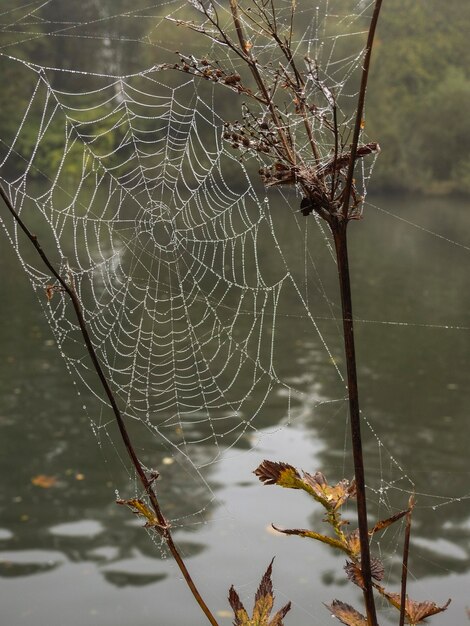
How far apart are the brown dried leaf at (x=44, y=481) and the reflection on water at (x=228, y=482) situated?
44mm

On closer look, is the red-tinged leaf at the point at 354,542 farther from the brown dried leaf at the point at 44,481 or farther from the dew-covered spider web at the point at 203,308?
the brown dried leaf at the point at 44,481

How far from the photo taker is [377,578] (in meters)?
1.07

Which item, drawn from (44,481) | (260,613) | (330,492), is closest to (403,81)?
(44,481)

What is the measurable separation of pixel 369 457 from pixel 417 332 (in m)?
6.27

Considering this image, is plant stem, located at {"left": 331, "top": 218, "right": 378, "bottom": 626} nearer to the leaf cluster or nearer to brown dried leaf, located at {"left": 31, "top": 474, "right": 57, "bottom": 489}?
the leaf cluster

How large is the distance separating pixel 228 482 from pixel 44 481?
4.80 ft

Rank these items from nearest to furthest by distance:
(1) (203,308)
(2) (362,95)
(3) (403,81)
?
1. (2) (362,95)
2. (1) (203,308)
3. (3) (403,81)

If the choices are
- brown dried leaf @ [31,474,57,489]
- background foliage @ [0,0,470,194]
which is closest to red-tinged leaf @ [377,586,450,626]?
brown dried leaf @ [31,474,57,489]

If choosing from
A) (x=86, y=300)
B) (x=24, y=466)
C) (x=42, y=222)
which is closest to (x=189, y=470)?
(x=24, y=466)

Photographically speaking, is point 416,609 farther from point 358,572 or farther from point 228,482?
point 228,482

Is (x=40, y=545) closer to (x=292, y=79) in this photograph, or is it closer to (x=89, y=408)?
(x=89, y=408)

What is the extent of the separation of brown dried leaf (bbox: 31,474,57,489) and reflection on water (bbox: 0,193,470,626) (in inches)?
1.7

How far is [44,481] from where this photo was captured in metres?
7.14

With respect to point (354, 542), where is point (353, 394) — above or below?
above
